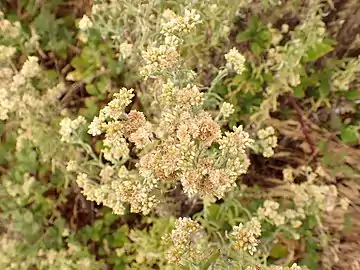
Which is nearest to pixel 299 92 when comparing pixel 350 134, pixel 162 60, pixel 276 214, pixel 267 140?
pixel 350 134

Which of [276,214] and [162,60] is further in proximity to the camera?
[276,214]

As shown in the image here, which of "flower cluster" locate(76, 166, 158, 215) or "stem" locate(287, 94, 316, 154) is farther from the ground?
"flower cluster" locate(76, 166, 158, 215)

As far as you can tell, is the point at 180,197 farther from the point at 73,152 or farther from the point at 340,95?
the point at 340,95

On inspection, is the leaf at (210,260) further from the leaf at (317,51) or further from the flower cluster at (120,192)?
the leaf at (317,51)

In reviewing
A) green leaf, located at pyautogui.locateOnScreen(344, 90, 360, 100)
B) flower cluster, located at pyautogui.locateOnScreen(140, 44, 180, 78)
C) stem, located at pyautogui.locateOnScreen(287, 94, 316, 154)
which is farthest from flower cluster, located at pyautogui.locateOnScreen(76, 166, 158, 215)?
green leaf, located at pyautogui.locateOnScreen(344, 90, 360, 100)

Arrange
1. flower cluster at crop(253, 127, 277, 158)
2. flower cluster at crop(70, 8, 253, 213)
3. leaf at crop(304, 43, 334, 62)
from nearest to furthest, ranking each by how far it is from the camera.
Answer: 1. flower cluster at crop(70, 8, 253, 213)
2. flower cluster at crop(253, 127, 277, 158)
3. leaf at crop(304, 43, 334, 62)

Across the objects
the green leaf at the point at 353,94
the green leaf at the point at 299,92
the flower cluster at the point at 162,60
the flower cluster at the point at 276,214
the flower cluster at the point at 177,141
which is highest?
the flower cluster at the point at 162,60

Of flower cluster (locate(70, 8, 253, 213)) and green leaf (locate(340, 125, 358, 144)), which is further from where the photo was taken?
green leaf (locate(340, 125, 358, 144))

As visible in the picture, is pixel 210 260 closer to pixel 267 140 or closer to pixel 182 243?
pixel 182 243

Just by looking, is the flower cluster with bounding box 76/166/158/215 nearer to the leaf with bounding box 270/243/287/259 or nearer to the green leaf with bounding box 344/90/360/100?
the leaf with bounding box 270/243/287/259

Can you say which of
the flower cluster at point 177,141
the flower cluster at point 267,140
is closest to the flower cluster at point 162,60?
the flower cluster at point 177,141

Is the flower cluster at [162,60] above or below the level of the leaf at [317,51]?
above

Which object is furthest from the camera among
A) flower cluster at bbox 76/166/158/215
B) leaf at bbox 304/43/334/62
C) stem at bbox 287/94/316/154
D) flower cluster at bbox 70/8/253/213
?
stem at bbox 287/94/316/154
